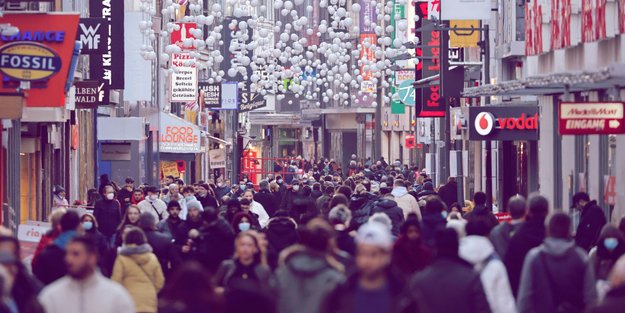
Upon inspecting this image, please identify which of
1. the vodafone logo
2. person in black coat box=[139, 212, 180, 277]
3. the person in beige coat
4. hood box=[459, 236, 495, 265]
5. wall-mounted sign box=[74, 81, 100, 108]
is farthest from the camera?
wall-mounted sign box=[74, 81, 100, 108]

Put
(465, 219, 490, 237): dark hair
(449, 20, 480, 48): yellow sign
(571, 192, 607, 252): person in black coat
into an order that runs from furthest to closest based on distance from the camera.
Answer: (449, 20, 480, 48): yellow sign → (571, 192, 607, 252): person in black coat → (465, 219, 490, 237): dark hair

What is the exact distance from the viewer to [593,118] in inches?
837

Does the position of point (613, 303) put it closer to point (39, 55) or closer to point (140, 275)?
point (140, 275)

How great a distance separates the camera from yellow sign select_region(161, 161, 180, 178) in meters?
61.0

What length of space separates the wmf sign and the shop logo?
9.35 meters

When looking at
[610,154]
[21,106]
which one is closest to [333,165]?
[610,154]

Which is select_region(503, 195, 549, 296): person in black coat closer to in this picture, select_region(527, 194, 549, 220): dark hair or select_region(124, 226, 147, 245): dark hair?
select_region(527, 194, 549, 220): dark hair

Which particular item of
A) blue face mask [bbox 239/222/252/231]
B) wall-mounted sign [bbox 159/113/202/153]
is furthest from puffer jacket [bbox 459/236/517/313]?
wall-mounted sign [bbox 159/113/202/153]

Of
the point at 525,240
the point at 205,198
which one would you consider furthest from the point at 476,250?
the point at 205,198

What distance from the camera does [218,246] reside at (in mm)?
17828

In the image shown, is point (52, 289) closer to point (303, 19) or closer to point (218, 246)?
point (218, 246)

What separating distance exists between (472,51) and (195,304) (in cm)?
4030

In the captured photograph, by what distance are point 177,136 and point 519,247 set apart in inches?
1581

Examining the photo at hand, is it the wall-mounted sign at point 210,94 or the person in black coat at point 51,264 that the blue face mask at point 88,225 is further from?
the wall-mounted sign at point 210,94
